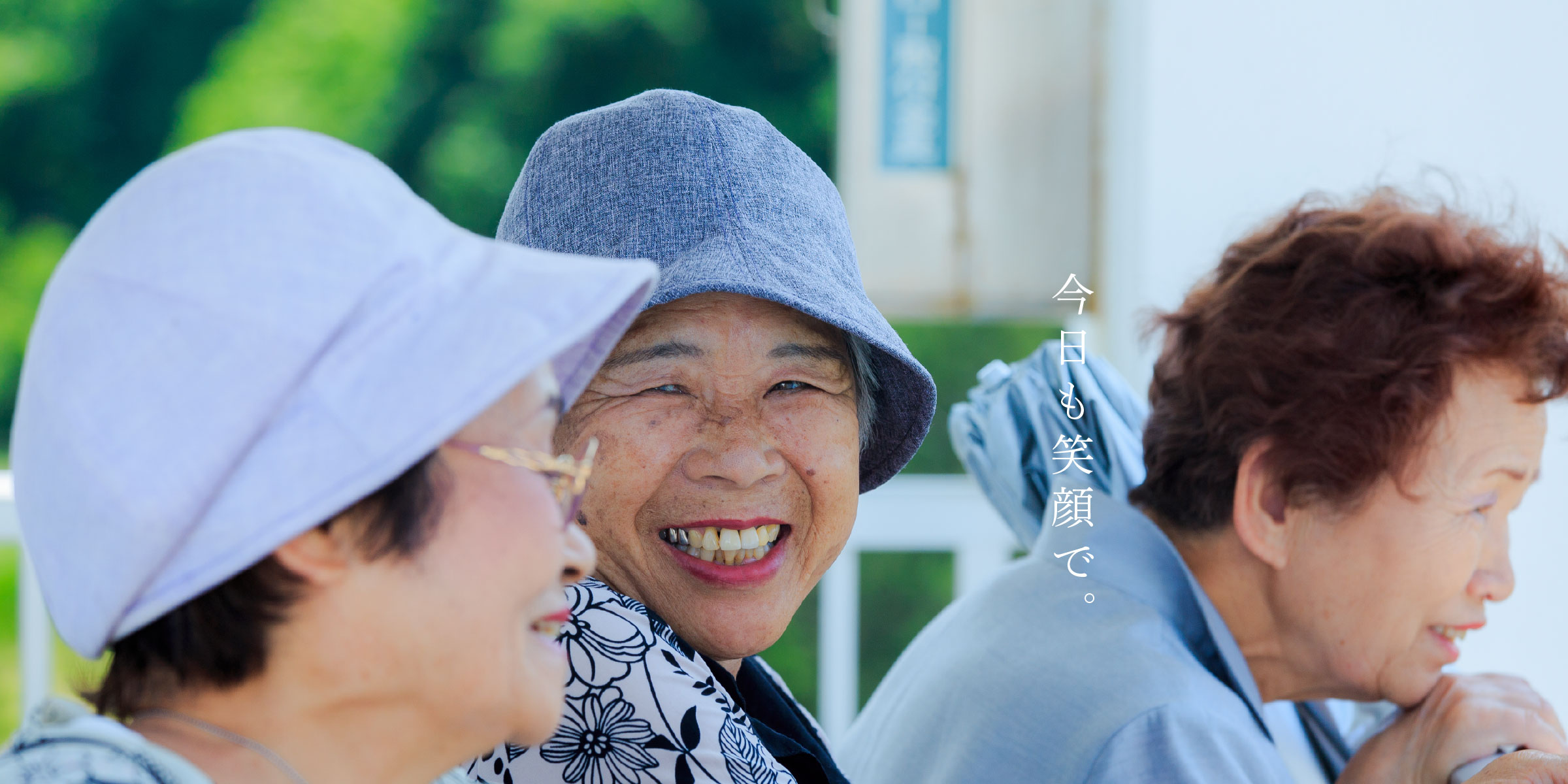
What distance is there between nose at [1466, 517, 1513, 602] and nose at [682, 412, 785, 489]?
0.98 m

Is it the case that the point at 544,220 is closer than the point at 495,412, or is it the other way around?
the point at 495,412

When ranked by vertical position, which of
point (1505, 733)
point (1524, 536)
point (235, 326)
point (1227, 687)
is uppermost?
point (235, 326)

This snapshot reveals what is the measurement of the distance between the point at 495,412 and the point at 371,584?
0.13m

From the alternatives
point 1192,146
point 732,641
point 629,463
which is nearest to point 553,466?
point 629,463

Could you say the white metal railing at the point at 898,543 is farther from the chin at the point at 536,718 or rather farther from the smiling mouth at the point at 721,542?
the chin at the point at 536,718

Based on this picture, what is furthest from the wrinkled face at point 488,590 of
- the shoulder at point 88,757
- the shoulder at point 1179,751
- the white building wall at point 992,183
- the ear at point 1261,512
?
the white building wall at point 992,183

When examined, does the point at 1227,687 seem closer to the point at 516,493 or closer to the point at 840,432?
the point at 840,432

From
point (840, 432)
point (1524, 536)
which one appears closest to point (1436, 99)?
point (1524, 536)

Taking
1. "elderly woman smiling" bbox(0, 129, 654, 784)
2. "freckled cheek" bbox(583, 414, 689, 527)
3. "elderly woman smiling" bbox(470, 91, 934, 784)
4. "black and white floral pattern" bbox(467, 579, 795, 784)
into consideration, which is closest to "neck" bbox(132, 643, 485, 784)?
"elderly woman smiling" bbox(0, 129, 654, 784)

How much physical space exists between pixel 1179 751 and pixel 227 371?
104 centimetres

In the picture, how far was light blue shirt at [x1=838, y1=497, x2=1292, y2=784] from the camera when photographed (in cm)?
134

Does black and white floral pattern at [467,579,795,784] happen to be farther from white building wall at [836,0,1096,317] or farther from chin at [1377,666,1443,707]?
white building wall at [836,0,1096,317]

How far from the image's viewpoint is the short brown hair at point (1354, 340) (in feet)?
4.97

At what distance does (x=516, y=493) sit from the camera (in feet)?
2.60
